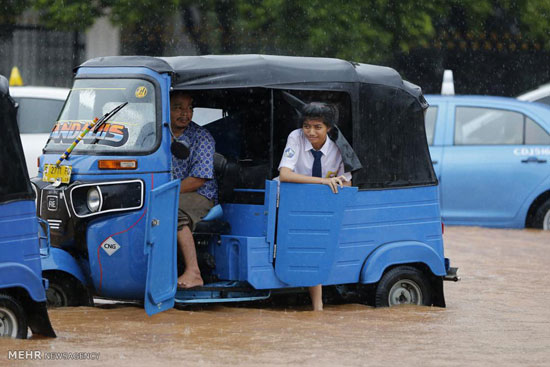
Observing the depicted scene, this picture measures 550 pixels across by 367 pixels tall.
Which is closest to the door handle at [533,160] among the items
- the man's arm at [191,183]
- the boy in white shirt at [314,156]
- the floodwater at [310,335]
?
the floodwater at [310,335]

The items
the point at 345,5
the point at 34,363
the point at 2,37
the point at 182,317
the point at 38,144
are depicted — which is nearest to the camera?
the point at 34,363

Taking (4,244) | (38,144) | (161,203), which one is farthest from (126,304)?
(38,144)

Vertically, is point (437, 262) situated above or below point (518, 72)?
below

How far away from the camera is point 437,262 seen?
365 inches

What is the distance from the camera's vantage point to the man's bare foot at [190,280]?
843 cm

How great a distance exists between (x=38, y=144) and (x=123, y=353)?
7.33 meters

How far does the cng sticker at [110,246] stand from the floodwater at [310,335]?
46cm

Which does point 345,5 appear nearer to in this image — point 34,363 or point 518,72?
point 518,72

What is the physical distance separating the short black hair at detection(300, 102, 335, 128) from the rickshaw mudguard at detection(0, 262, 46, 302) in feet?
8.20

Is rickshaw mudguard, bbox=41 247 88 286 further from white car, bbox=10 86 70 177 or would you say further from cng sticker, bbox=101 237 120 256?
white car, bbox=10 86 70 177

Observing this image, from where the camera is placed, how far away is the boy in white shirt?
859 centimetres

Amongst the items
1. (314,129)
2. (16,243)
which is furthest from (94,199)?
(314,129)

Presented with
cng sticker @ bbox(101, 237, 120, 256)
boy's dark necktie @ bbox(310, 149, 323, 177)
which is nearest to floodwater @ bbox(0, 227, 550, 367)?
cng sticker @ bbox(101, 237, 120, 256)

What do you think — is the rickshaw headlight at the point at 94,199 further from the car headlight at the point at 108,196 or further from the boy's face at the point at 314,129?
the boy's face at the point at 314,129
